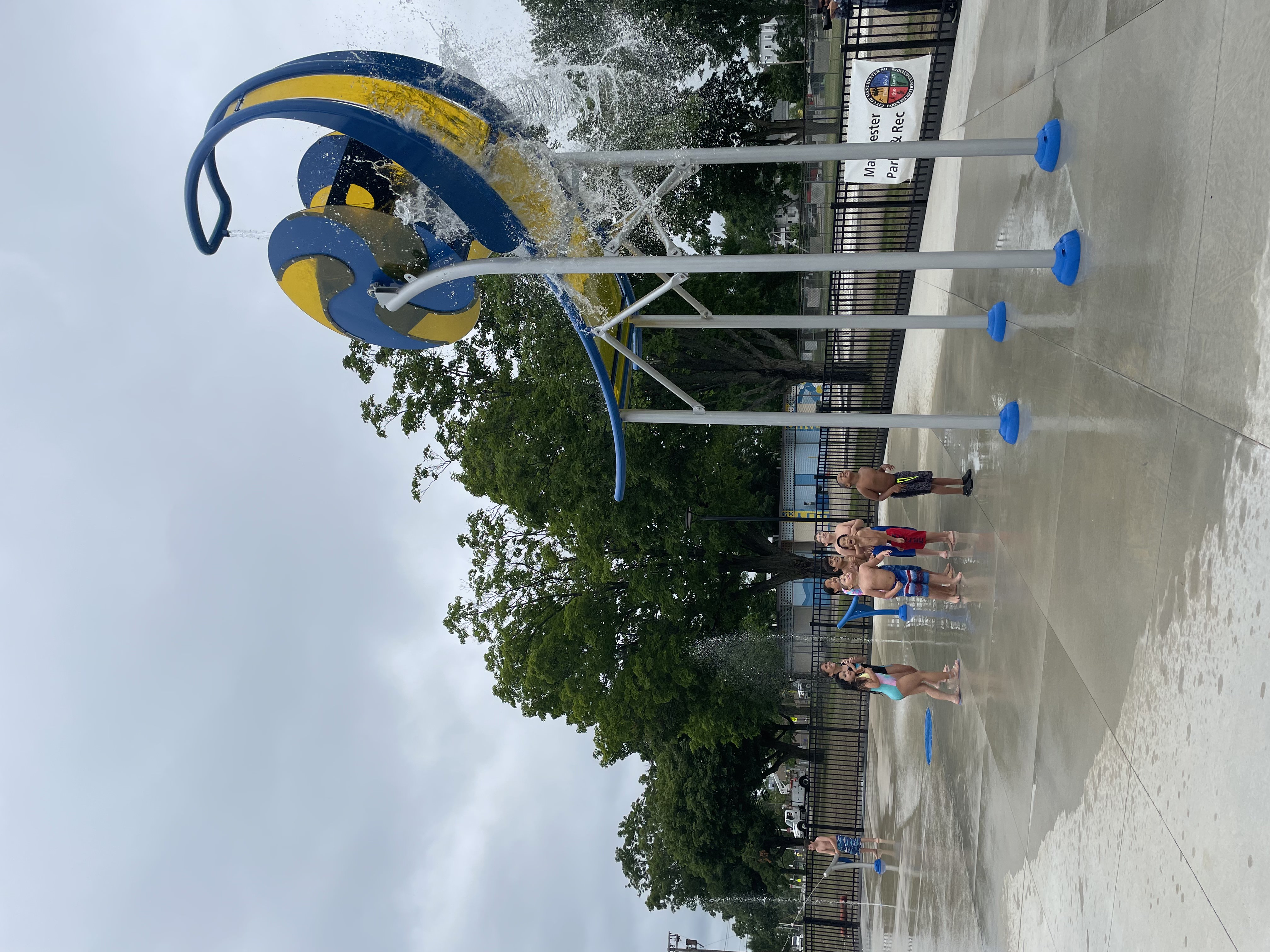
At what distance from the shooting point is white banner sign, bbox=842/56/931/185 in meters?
11.8

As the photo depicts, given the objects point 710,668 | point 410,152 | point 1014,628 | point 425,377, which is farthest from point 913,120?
point 710,668

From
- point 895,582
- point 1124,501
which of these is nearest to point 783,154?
point 1124,501

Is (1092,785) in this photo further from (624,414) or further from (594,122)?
(594,122)

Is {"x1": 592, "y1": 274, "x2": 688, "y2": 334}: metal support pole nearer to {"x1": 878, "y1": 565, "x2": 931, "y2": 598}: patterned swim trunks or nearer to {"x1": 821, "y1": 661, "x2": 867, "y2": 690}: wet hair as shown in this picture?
{"x1": 878, "y1": 565, "x2": 931, "y2": 598}: patterned swim trunks

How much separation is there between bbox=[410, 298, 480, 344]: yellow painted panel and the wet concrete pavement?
5.18 m

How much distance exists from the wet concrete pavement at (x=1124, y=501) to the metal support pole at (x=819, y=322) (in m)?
0.64

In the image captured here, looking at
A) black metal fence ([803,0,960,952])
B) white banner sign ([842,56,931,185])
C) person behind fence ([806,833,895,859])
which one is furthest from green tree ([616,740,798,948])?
white banner sign ([842,56,931,185])

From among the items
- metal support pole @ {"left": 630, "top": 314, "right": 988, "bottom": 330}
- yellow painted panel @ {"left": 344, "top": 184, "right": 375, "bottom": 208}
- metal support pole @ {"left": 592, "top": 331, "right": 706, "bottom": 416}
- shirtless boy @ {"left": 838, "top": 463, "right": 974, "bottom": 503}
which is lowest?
metal support pole @ {"left": 592, "top": 331, "right": 706, "bottom": 416}

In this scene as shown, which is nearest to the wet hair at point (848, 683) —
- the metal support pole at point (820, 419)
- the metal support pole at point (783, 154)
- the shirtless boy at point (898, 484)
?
the shirtless boy at point (898, 484)

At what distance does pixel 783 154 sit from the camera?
20.9 feet

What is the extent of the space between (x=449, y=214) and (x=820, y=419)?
3.79m

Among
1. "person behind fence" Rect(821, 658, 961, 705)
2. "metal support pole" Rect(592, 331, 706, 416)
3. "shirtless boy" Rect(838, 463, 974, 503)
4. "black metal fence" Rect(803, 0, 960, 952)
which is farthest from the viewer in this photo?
"black metal fence" Rect(803, 0, 960, 952)

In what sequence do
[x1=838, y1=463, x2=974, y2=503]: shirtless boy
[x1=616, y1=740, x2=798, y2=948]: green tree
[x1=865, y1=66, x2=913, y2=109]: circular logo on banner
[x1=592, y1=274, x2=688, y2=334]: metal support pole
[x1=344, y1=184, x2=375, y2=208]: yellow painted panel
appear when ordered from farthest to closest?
[x1=616, y1=740, x2=798, y2=948]: green tree < [x1=865, y1=66, x2=913, y2=109]: circular logo on banner < [x1=838, y1=463, x2=974, y2=503]: shirtless boy < [x1=344, y1=184, x2=375, y2=208]: yellow painted panel < [x1=592, y1=274, x2=688, y2=334]: metal support pole

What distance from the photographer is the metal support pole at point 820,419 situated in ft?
24.2
